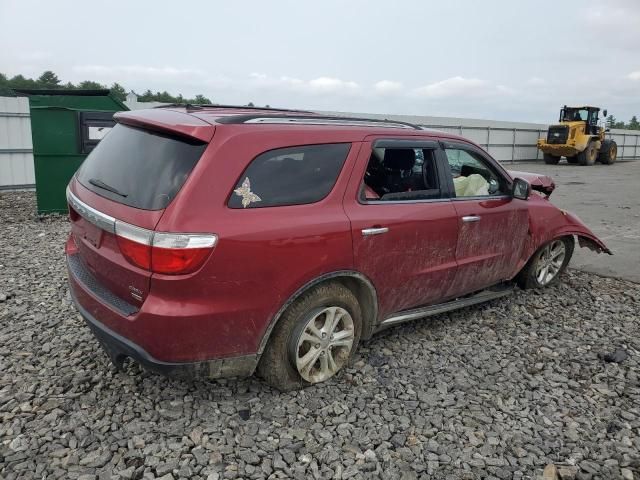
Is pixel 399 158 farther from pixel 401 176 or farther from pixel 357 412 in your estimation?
pixel 357 412

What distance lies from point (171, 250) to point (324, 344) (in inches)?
46.6

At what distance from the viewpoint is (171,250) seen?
2389 millimetres

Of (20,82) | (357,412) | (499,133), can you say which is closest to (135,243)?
(357,412)

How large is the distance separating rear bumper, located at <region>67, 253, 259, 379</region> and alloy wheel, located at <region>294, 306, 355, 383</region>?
37 centimetres

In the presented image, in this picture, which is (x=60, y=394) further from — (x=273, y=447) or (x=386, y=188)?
(x=386, y=188)

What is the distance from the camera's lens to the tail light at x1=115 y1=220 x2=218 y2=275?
2.39 m

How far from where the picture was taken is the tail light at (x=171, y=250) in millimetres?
2387

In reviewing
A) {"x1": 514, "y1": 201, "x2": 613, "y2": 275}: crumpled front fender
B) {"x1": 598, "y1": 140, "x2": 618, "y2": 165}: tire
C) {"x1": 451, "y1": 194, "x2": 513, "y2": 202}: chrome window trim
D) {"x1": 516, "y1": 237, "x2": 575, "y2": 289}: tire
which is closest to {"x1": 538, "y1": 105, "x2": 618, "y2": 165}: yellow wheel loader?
{"x1": 598, "y1": 140, "x2": 618, "y2": 165}: tire

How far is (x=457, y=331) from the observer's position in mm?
4094

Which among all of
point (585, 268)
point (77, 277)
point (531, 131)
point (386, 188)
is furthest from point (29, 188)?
point (531, 131)

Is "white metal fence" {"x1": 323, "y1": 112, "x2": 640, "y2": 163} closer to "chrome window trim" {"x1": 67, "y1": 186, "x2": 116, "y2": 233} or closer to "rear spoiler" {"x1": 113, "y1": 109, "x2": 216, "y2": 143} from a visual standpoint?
"rear spoiler" {"x1": 113, "y1": 109, "x2": 216, "y2": 143}

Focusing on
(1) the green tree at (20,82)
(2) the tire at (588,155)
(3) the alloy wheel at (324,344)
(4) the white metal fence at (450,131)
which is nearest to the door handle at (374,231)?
(3) the alloy wheel at (324,344)

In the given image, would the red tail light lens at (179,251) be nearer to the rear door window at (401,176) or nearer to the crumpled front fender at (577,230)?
the rear door window at (401,176)

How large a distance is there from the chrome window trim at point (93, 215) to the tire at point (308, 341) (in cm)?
106
